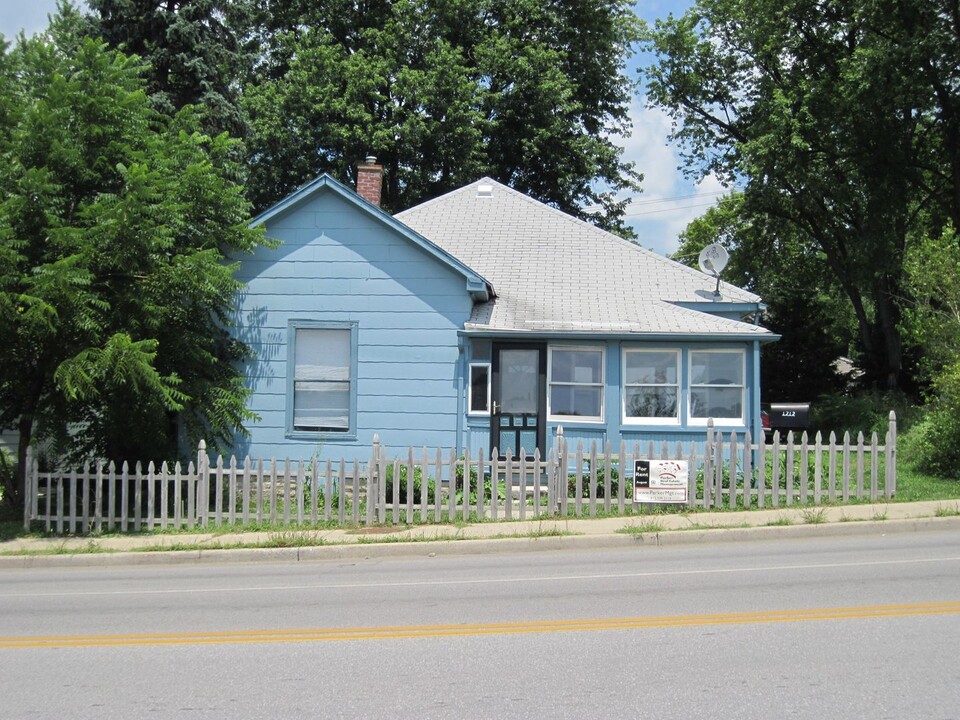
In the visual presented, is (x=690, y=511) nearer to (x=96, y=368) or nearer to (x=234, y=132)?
(x=96, y=368)

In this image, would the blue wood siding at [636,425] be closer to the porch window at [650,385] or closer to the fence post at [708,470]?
the porch window at [650,385]

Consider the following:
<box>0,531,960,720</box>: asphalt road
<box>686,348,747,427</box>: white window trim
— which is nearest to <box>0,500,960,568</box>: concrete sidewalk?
<box>0,531,960,720</box>: asphalt road

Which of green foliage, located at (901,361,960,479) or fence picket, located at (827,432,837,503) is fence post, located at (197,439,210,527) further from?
green foliage, located at (901,361,960,479)

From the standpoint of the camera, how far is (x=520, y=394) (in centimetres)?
1655

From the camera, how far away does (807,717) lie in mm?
5297

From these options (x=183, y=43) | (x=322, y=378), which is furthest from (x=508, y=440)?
(x=183, y=43)

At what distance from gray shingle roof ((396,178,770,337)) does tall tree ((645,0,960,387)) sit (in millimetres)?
10423

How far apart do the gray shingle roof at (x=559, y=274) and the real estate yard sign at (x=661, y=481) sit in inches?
124

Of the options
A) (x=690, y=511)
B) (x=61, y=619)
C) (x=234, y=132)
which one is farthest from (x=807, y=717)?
(x=234, y=132)

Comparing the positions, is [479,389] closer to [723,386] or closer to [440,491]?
[440,491]

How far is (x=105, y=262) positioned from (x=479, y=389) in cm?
645

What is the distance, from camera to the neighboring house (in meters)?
16.0

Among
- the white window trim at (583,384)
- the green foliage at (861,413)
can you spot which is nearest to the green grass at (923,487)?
the white window trim at (583,384)

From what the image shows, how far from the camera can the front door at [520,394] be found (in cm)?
1641
